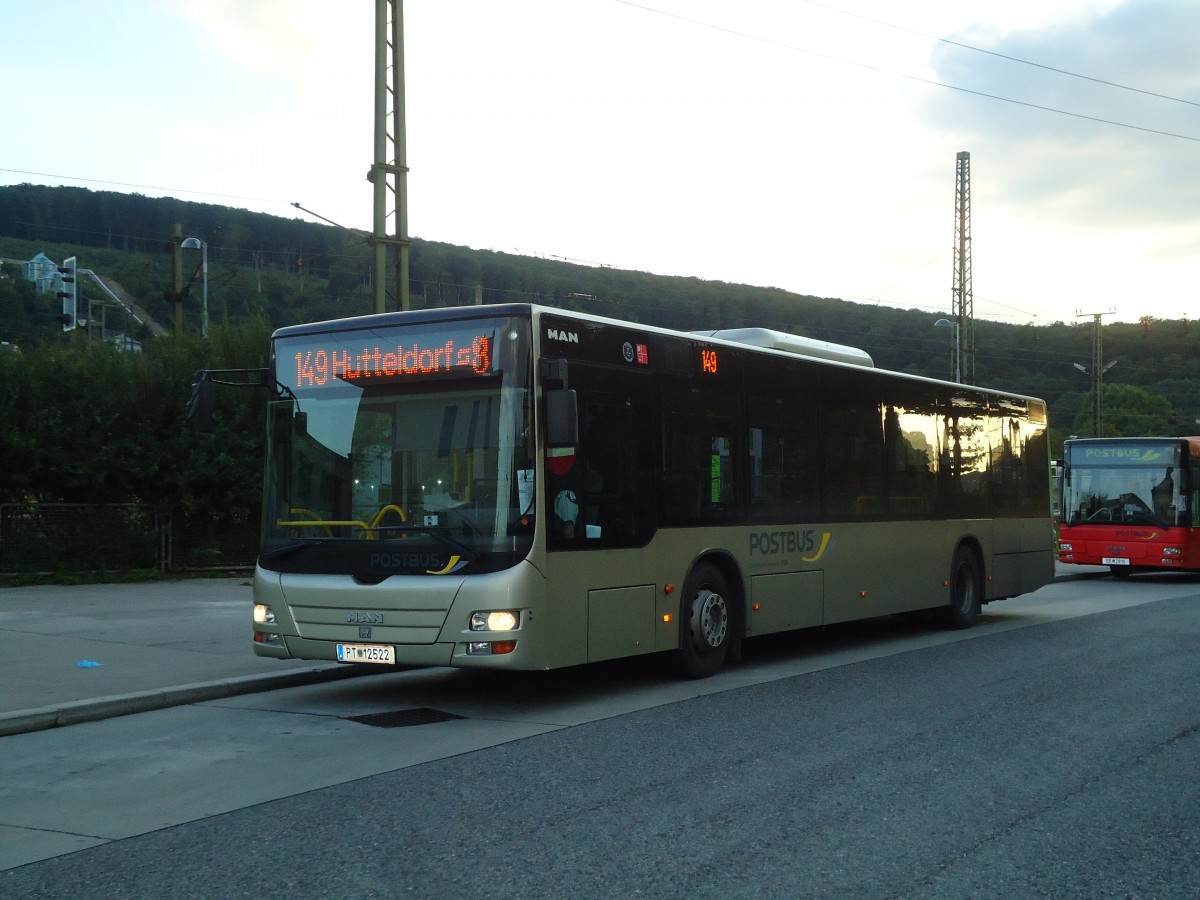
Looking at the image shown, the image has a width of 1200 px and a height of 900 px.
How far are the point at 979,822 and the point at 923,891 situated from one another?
1245 mm

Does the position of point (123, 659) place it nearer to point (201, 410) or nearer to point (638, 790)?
point (201, 410)

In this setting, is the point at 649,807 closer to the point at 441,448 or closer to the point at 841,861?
the point at 841,861

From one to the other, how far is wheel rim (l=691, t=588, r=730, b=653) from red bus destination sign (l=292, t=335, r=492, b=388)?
122 inches

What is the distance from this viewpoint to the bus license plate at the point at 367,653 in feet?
30.8

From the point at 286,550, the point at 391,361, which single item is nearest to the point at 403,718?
the point at 286,550

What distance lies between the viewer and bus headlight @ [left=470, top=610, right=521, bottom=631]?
360 inches

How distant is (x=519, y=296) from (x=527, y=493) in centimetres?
5188

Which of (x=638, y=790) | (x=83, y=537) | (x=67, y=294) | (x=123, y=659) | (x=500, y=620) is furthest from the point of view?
(x=67, y=294)

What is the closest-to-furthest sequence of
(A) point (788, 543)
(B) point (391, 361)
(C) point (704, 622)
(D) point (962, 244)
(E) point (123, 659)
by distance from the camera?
(B) point (391, 361)
(C) point (704, 622)
(E) point (123, 659)
(A) point (788, 543)
(D) point (962, 244)

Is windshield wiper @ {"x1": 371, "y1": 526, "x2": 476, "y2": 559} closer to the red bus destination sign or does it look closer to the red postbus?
the red bus destination sign

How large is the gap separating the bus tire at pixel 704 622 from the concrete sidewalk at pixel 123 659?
308 cm

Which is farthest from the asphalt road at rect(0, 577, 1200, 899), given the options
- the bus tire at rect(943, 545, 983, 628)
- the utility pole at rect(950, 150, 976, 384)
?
the utility pole at rect(950, 150, 976, 384)

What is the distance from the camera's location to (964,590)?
1625cm

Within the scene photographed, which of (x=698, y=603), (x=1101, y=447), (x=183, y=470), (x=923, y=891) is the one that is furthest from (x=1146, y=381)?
(x=923, y=891)
